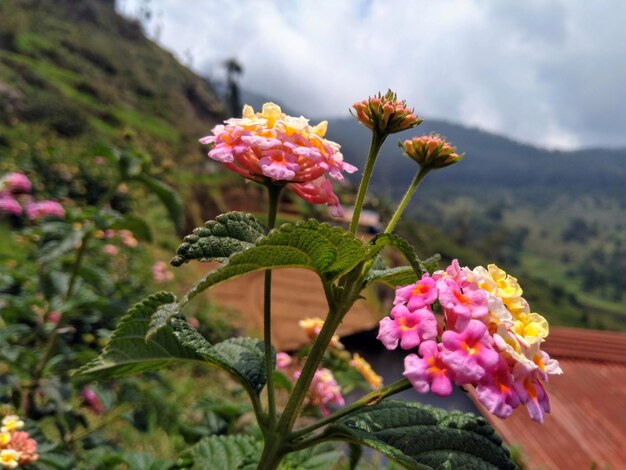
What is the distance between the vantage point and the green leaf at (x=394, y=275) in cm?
62

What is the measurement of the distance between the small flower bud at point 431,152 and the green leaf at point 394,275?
16cm

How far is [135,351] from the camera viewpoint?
25.1 inches

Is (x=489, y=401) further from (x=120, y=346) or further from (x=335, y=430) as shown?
(x=120, y=346)

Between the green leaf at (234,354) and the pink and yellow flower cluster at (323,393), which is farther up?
the green leaf at (234,354)

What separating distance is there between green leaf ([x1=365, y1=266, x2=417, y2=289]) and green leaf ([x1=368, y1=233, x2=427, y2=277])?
0.05 meters

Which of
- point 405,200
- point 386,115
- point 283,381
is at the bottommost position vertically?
point 283,381

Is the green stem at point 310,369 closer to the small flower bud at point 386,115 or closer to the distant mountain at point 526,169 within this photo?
the small flower bud at point 386,115

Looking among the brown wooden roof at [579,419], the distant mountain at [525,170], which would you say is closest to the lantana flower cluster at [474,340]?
the brown wooden roof at [579,419]

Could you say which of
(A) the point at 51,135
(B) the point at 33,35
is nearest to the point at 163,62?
(B) the point at 33,35

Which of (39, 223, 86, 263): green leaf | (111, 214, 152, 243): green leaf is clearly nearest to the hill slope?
(39, 223, 86, 263): green leaf

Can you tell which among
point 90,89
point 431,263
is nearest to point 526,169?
point 90,89

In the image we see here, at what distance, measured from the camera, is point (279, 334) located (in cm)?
394

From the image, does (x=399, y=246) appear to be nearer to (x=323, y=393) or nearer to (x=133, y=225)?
(x=323, y=393)

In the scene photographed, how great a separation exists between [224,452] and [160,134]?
52.4ft
